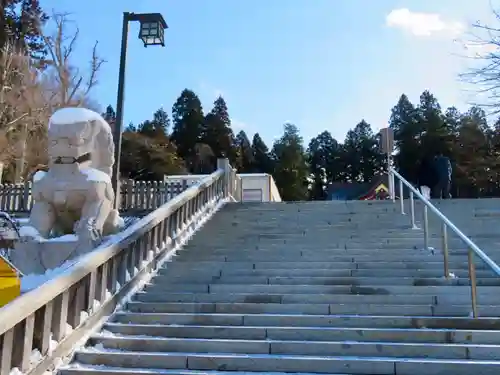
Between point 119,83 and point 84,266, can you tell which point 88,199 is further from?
point 119,83

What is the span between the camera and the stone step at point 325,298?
5465mm

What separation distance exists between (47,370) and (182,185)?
11.6m

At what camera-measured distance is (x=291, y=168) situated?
48906 millimetres

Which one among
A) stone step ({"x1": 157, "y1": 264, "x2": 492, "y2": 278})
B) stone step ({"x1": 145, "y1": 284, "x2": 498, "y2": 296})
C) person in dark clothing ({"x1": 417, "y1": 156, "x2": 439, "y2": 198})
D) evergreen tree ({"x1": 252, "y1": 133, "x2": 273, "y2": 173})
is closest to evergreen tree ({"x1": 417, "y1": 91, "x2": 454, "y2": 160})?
evergreen tree ({"x1": 252, "y1": 133, "x2": 273, "y2": 173})

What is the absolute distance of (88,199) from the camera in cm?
649

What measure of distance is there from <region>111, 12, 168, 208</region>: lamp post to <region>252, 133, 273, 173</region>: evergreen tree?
4284 cm

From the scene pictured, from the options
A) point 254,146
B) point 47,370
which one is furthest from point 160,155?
point 47,370

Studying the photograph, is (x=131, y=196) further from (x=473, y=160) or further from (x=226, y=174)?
(x=473, y=160)

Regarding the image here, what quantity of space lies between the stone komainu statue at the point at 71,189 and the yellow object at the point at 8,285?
149cm

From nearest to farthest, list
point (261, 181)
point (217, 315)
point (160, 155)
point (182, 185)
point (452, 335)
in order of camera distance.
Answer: point (452, 335) → point (217, 315) → point (182, 185) → point (261, 181) → point (160, 155)

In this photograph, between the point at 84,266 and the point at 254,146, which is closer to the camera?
the point at 84,266

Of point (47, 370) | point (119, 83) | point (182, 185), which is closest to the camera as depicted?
point (47, 370)

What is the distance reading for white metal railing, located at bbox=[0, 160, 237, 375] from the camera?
379cm

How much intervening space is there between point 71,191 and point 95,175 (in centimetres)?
35
